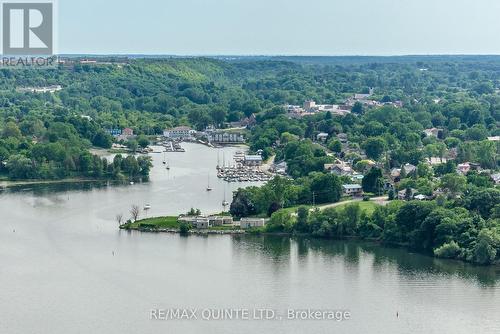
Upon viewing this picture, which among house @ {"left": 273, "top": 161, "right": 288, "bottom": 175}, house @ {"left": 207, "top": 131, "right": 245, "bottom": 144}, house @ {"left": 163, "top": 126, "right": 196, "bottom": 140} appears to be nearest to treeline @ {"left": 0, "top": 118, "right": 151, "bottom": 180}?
house @ {"left": 273, "top": 161, "right": 288, "bottom": 175}

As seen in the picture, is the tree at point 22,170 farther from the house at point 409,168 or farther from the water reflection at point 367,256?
the house at point 409,168

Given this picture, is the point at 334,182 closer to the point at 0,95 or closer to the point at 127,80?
the point at 0,95

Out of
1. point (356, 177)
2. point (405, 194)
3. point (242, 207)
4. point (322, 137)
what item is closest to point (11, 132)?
point (322, 137)

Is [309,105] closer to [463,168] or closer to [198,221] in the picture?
[463,168]

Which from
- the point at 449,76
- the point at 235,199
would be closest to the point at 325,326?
the point at 235,199

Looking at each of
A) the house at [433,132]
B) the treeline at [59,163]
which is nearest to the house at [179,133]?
the treeline at [59,163]
